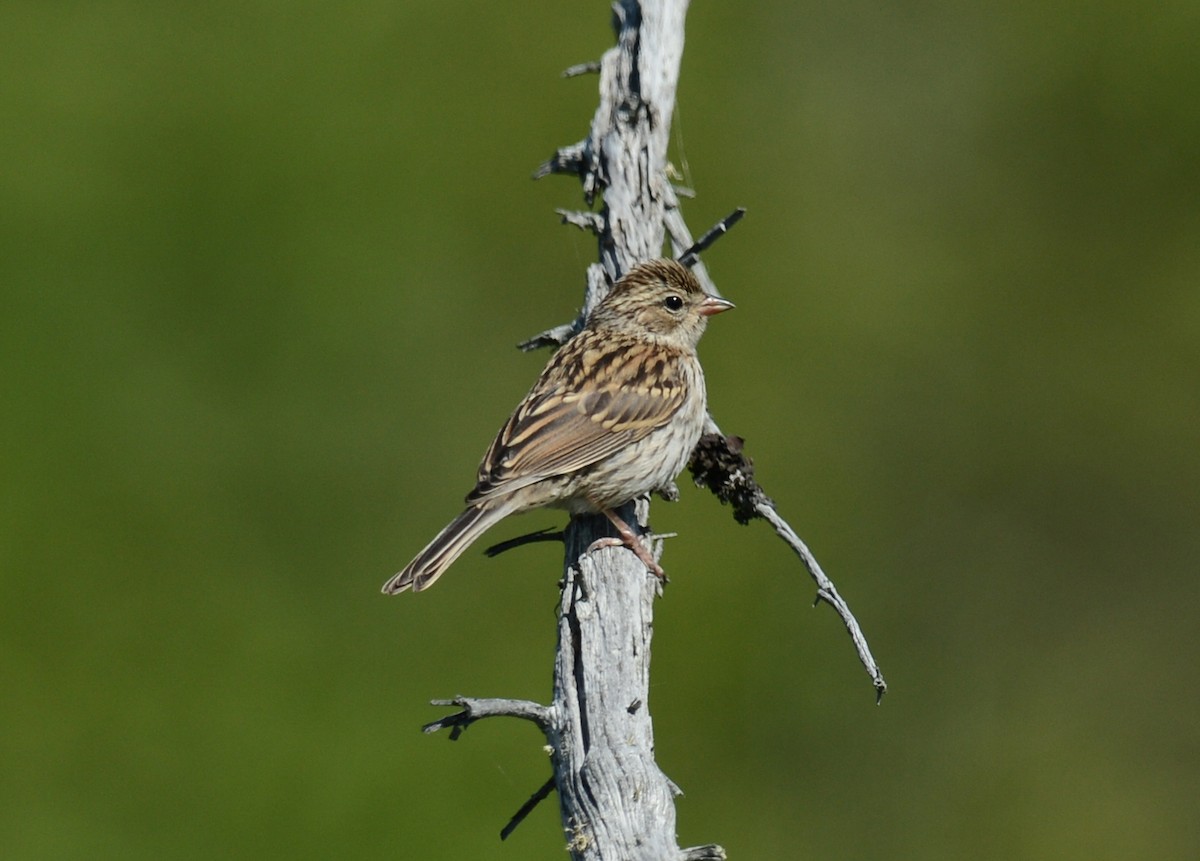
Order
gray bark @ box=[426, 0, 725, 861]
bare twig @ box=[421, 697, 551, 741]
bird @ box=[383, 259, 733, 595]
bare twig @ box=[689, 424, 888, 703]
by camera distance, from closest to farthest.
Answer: gray bark @ box=[426, 0, 725, 861]
bare twig @ box=[421, 697, 551, 741]
bare twig @ box=[689, 424, 888, 703]
bird @ box=[383, 259, 733, 595]

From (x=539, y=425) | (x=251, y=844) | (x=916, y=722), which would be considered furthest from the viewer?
(x=916, y=722)

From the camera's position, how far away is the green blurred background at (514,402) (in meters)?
9.02

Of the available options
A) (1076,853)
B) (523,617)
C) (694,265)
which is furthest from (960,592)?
(694,265)

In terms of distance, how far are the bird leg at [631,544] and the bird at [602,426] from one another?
11 millimetres

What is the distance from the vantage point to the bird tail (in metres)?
5.51

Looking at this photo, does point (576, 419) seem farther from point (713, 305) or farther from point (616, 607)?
point (616, 607)

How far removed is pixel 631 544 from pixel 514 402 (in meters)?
4.46

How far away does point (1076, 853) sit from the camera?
9844mm

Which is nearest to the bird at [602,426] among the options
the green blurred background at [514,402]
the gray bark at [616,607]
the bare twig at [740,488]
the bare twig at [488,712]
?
the gray bark at [616,607]

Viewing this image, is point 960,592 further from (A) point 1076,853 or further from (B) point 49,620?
(B) point 49,620

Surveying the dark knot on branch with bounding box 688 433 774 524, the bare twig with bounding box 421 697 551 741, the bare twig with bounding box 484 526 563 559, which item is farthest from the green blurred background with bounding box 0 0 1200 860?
the bare twig with bounding box 421 697 551 741

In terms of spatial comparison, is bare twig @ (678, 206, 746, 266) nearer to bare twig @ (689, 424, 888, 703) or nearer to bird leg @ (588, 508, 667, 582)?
bare twig @ (689, 424, 888, 703)

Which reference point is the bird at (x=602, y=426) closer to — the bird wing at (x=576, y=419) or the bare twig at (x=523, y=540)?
the bird wing at (x=576, y=419)

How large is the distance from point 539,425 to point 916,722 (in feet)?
15.4
